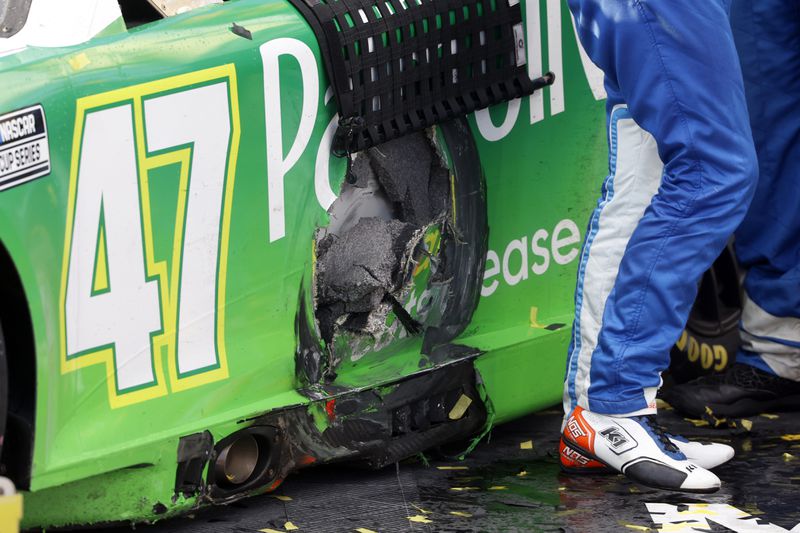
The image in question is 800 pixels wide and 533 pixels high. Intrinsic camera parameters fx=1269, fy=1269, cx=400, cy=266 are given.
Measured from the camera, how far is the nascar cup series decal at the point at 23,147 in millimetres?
2305

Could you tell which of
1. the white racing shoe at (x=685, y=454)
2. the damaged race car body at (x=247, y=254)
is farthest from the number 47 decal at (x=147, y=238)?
the white racing shoe at (x=685, y=454)

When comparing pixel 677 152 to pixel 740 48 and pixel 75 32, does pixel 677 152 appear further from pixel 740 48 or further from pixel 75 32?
pixel 75 32

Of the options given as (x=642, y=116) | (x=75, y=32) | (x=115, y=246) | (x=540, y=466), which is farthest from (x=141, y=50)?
(x=540, y=466)

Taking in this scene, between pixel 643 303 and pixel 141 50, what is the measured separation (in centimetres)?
129

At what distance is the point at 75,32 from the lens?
2541 mm

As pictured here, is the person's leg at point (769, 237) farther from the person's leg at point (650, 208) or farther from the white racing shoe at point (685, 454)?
the person's leg at point (650, 208)

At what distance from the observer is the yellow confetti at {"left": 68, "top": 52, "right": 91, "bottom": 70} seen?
8.01ft

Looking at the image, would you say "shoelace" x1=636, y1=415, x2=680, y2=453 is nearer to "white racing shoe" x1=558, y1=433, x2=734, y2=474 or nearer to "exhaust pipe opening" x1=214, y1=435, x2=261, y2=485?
"white racing shoe" x1=558, y1=433, x2=734, y2=474

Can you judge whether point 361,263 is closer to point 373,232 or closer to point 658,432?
point 373,232

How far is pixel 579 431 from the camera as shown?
10.3 feet

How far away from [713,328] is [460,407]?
3.76 feet

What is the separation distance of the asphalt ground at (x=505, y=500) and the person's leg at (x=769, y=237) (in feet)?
0.99

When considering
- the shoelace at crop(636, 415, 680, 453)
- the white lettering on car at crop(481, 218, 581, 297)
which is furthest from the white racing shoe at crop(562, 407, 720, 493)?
the white lettering on car at crop(481, 218, 581, 297)

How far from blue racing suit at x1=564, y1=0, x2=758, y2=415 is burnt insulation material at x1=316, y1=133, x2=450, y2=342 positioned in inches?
17.3
